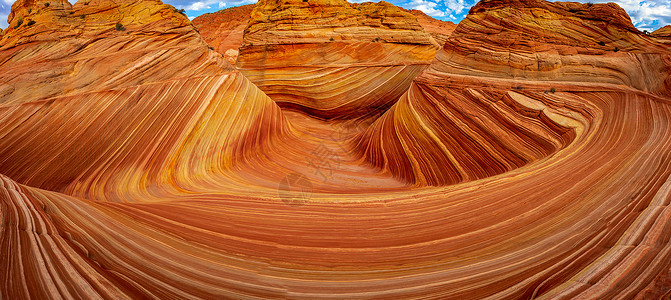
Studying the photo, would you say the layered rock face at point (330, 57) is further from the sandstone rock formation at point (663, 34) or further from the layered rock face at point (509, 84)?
the sandstone rock formation at point (663, 34)

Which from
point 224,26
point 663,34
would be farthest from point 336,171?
point 224,26

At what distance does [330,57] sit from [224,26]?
39674 mm

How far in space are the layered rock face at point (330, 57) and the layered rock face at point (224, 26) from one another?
20530 millimetres

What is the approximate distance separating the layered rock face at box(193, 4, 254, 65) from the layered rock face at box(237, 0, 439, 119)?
67.4 ft

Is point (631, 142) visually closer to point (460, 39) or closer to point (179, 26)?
point (460, 39)

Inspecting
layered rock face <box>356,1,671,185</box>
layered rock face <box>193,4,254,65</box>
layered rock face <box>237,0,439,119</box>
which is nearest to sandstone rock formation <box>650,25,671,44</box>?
layered rock face <box>356,1,671,185</box>

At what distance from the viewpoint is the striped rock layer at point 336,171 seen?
2453mm

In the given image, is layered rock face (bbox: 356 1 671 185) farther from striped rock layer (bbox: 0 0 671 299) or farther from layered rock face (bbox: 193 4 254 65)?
layered rock face (bbox: 193 4 254 65)

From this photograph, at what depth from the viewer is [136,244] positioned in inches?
115

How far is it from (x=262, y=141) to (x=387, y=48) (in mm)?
8049

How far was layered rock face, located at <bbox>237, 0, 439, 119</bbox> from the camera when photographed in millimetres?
12039

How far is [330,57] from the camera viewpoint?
12.4m

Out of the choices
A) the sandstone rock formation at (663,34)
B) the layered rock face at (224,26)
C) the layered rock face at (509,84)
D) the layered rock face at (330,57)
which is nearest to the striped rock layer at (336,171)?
the layered rock face at (509,84)

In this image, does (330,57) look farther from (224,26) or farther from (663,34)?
(224,26)
